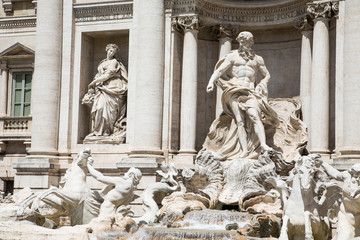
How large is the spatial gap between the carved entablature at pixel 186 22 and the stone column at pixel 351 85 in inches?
187

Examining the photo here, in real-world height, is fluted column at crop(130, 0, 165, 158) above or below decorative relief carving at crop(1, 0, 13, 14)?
below

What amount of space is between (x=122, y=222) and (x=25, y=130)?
8663 millimetres

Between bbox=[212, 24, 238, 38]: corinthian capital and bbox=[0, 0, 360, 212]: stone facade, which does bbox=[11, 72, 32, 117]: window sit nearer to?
bbox=[0, 0, 360, 212]: stone facade

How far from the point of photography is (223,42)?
21328mm

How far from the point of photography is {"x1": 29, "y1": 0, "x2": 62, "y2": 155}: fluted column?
2105 cm

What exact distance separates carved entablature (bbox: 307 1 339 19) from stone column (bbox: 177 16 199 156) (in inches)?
141

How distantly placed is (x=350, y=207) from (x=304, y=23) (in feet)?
25.9

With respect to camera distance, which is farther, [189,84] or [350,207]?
[189,84]

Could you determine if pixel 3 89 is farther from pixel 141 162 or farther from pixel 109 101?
pixel 141 162

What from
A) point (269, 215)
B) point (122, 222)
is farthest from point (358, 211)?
point (122, 222)

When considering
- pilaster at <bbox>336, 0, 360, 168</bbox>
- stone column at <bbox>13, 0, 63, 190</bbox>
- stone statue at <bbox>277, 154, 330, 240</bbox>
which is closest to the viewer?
stone statue at <bbox>277, 154, 330, 240</bbox>

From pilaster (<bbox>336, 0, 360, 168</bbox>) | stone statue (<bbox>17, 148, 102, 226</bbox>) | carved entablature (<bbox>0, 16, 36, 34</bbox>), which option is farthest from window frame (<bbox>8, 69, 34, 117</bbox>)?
pilaster (<bbox>336, 0, 360, 168</bbox>)

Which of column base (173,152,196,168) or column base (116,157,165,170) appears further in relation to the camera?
column base (173,152,196,168)

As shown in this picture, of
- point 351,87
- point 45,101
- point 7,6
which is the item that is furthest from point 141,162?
point 7,6
